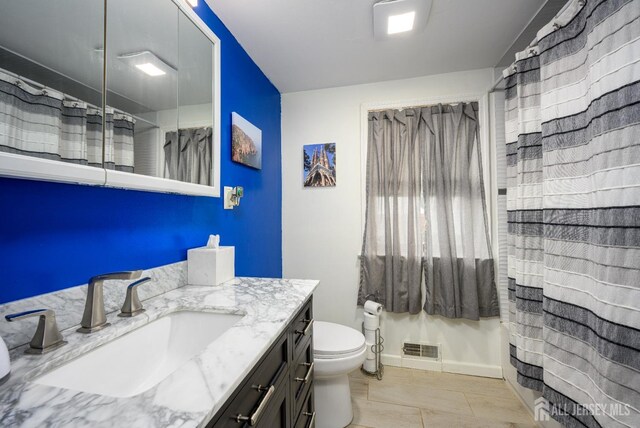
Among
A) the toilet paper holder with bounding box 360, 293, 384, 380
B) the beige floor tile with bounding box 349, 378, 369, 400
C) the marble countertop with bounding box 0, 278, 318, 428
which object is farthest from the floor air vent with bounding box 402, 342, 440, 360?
the marble countertop with bounding box 0, 278, 318, 428

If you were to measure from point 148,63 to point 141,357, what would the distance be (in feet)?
3.41

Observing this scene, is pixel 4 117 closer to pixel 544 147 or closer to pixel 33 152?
pixel 33 152

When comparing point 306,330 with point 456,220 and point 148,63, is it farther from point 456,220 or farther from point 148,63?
point 456,220

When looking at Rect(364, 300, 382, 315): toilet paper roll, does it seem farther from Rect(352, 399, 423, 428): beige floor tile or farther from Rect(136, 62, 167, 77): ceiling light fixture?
Rect(136, 62, 167, 77): ceiling light fixture

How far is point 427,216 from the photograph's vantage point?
84.0 inches

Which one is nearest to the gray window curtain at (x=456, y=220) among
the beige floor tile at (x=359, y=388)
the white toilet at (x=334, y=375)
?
the beige floor tile at (x=359, y=388)

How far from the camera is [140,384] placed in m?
0.81

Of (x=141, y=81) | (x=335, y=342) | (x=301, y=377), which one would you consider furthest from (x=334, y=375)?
(x=141, y=81)

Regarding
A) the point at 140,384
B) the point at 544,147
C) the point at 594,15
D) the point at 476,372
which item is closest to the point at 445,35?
the point at 594,15

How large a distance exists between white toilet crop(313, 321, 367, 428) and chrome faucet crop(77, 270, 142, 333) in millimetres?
1093

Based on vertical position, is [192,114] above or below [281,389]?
above

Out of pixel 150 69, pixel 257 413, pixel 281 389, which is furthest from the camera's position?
pixel 150 69

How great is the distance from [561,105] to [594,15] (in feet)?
1.12

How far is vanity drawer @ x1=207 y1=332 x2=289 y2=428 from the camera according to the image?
579 millimetres
